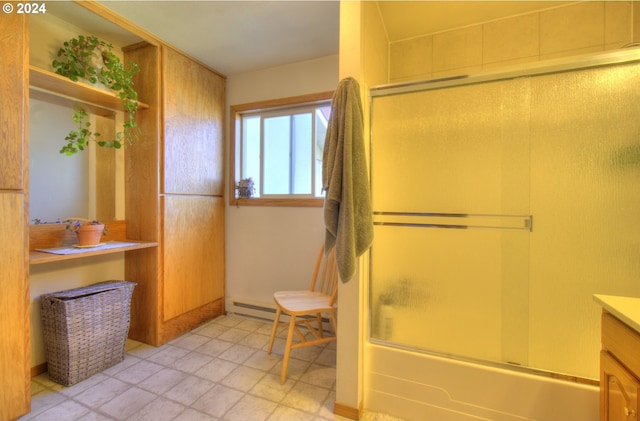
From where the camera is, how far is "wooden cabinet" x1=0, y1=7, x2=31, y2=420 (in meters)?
1.26

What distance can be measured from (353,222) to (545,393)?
1094mm

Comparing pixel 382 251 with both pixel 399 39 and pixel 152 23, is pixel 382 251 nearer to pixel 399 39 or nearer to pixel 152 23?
pixel 399 39

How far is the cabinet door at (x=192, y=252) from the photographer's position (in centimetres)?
209

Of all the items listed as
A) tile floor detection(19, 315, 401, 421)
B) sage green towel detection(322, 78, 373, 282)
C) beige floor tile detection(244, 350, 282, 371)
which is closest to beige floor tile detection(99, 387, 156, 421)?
tile floor detection(19, 315, 401, 421)

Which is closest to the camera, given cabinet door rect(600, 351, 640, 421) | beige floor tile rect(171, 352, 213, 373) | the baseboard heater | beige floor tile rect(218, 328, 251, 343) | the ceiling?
cabinet door rect(600, 351, 640, 421)

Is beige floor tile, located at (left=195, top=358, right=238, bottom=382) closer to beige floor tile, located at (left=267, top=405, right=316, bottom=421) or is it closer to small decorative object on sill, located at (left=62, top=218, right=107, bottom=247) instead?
beige floor tile, located at (left=267, top=405, right=316, bottom=421)

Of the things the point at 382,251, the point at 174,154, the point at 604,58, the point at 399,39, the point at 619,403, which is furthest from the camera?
the point at 174,154

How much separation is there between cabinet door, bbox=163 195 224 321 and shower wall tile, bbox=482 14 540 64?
7.88 feet

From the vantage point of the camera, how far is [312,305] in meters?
1.73

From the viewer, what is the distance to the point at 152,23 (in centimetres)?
Answer: 181

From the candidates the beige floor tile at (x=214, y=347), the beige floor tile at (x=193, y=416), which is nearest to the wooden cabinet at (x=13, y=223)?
the beige floor tile at (x=193, y=416)

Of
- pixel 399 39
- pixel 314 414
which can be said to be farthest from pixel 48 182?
pixel 399 39

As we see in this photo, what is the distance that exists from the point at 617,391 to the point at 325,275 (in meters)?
1.56

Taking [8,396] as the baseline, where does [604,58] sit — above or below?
above
